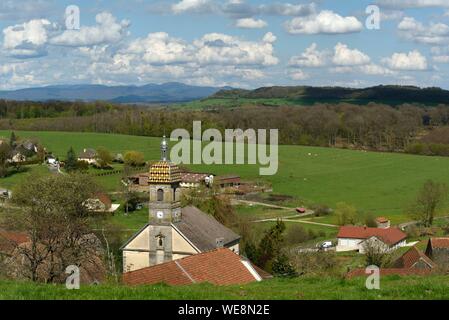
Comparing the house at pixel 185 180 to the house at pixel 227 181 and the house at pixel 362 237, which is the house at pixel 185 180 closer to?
the house at pixel 227 181

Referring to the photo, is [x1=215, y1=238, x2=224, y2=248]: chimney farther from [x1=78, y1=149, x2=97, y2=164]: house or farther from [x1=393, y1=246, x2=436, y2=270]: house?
[x1=78, y1=149, x2=97, y2=164]: house

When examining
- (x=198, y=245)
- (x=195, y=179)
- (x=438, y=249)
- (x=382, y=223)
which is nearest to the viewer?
(x=198, y=245)

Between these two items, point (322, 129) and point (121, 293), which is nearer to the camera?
point (121, 293)

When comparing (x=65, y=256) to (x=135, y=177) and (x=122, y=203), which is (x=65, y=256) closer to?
(x=122, y=203)

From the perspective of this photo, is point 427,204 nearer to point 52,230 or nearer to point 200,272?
point 200,272

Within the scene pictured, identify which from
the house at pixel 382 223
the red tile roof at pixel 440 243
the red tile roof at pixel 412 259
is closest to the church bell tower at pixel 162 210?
the red tile roof at pixel 412 259

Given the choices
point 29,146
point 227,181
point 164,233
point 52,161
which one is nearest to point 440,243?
point 164,233
